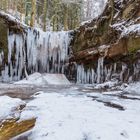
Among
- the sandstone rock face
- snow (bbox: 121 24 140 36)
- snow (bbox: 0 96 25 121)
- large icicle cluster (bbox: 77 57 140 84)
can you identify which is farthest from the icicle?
snow (bbox: 0 96 25 121)

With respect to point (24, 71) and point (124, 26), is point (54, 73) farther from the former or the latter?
point (124, 26)

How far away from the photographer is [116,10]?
1320 cm

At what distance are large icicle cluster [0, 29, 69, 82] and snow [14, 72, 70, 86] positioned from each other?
543 millimetres

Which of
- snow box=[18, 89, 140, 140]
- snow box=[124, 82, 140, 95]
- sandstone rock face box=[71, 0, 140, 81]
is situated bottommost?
snow box=[18, 89, 140, 140]

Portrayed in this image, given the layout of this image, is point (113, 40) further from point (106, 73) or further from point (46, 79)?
point (46, 79)

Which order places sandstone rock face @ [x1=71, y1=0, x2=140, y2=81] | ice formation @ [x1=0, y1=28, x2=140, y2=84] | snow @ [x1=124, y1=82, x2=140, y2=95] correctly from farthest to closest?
ice formation @ [x1=0, y1=28, x2=140, y2=84] → sandstone rock face @ [x1=71, y1=0, x2=140, y2=81] → snow @ [x1=124, y1=82, x2=140, y2=95]

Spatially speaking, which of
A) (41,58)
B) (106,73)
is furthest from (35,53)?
(106,73)

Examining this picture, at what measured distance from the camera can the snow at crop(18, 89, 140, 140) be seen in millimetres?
3840

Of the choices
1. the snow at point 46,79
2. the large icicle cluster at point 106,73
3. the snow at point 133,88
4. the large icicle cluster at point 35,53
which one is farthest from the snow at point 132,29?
the large icicle cluster at point 35,53

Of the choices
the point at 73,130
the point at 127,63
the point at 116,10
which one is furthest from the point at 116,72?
the point at 73,130

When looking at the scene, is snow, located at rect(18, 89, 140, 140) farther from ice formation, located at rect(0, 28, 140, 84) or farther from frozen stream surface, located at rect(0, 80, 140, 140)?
ice formation, located at rect(0, 28, 140, 84)

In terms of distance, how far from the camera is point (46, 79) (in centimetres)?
1438

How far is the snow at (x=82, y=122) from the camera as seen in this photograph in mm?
3840

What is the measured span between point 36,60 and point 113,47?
4.85m
